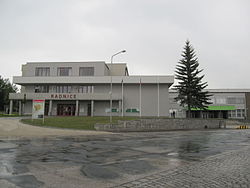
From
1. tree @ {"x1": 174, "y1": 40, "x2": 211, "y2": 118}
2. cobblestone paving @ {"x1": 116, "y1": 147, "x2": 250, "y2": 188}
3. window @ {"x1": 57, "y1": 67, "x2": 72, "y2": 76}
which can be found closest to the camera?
cobblestone paving @ {"x1": 116, "y1": 147, "x2": 250, "y2": 188}

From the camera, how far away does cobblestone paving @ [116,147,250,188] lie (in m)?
4.86

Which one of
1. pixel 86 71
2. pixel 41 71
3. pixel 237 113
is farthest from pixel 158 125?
pixel 237 113

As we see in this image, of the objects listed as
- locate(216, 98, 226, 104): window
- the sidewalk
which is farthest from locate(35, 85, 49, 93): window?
locate(216, 98, 226, 104): window

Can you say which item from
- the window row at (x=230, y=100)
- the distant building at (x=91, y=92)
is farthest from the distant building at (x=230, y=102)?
the distant building at (x=91, y=92)

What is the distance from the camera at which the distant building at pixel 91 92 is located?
45.8 meters

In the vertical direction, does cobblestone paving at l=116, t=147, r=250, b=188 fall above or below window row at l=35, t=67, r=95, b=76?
below

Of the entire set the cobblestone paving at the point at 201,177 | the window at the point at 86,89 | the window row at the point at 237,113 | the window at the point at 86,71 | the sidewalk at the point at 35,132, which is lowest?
the sidewalk at the point at 35,132

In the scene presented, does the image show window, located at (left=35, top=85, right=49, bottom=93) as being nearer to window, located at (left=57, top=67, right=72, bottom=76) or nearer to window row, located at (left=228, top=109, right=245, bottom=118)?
window, located at (left=57, top=67, right=72, bottom=76)

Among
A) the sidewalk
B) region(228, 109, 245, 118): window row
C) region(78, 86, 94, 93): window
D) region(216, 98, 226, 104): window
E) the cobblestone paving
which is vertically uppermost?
region(78, 86, 94, 93): window

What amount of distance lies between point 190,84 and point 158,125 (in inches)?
601

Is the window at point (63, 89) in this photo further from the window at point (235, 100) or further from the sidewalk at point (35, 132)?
the window at point (235, 100)

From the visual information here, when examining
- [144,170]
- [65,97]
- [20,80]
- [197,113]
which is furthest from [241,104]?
[144,170]

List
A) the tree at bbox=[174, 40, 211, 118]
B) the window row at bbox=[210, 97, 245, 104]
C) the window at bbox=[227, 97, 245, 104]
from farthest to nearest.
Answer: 1. the window at bbox=[227, 97, 245, 104]
2. the window row at bbox=[210, 97, 245, 104]
3. the tree at bbox=[174, 40, 211, 118]

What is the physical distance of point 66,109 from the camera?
48062 mm
